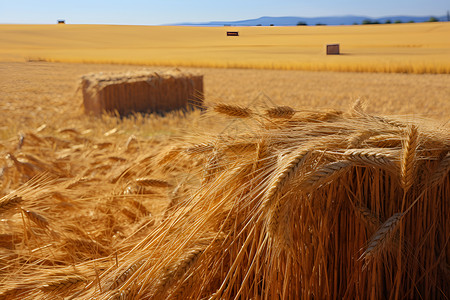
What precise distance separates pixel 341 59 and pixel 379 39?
1.36 ft

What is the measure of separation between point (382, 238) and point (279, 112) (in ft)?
1.42

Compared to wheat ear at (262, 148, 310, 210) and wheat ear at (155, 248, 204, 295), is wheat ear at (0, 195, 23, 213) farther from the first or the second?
wheat ear at (262, 148, 310, 210)

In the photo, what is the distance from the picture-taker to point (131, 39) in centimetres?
210

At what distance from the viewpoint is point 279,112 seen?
119cm

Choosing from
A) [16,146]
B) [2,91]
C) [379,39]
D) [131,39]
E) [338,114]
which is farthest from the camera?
[16,146]

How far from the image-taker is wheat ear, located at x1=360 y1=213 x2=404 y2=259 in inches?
34.7

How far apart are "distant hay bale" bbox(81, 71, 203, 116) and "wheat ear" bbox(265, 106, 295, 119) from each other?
4.62 metres

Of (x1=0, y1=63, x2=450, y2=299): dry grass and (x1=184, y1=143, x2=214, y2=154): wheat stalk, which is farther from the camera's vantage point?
(x1=184, y1=143, x2=214, y2=154): wheat stalk

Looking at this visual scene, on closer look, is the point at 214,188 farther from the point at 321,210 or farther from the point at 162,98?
the point at 162,98

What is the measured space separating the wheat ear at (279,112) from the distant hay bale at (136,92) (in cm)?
462

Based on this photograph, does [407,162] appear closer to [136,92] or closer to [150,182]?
[150,182]

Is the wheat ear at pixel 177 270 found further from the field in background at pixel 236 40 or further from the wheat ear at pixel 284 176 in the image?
the field in background at pixel 236 40

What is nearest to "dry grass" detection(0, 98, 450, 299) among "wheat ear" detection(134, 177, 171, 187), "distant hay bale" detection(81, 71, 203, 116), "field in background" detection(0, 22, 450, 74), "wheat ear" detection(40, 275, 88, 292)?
"wheat ear" detection(40, 275, 88, 292)

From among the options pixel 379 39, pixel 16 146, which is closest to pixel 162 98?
pixel 16 146
